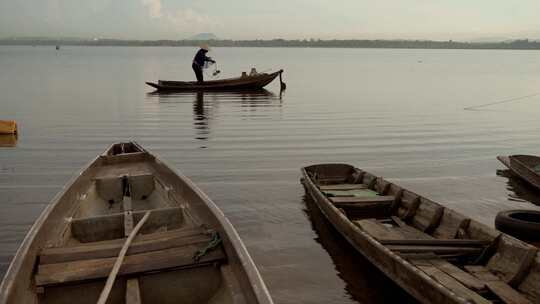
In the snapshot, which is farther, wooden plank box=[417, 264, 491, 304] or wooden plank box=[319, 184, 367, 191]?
wooden plank box=[319, 184, 367, 191]

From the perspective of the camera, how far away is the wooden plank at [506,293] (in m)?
6.10

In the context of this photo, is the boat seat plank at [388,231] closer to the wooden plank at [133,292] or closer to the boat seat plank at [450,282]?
the boat seat plank at [450,282]

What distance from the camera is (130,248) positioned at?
6043 millimetres

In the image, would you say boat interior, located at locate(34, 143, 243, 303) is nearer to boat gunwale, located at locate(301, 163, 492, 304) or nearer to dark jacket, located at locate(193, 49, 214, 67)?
boat gunwale, located at locate(301, 163, 492, 304)

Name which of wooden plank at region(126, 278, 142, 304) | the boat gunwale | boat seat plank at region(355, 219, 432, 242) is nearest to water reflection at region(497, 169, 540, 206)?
boat seat plank at region(355, 219, 432, 242)

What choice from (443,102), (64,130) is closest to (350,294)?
(64,130)

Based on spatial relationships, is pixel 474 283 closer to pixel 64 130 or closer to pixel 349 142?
pixel 349 142

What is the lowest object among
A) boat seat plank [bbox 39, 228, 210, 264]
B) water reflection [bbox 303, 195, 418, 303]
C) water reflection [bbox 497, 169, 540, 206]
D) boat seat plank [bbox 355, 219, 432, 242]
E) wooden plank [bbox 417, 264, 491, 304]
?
water reflection [bbox 303, 195, 418, 303]

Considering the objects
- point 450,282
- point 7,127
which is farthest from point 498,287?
point 7,127

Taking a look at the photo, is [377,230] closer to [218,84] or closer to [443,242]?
[443,242]

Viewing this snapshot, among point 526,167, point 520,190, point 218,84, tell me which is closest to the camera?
point 526,167

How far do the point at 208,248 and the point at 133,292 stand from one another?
1.02 m

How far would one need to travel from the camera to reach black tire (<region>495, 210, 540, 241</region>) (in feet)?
27.5

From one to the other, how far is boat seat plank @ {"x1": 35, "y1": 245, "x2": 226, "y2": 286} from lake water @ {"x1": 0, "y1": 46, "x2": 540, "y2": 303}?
2.12m
